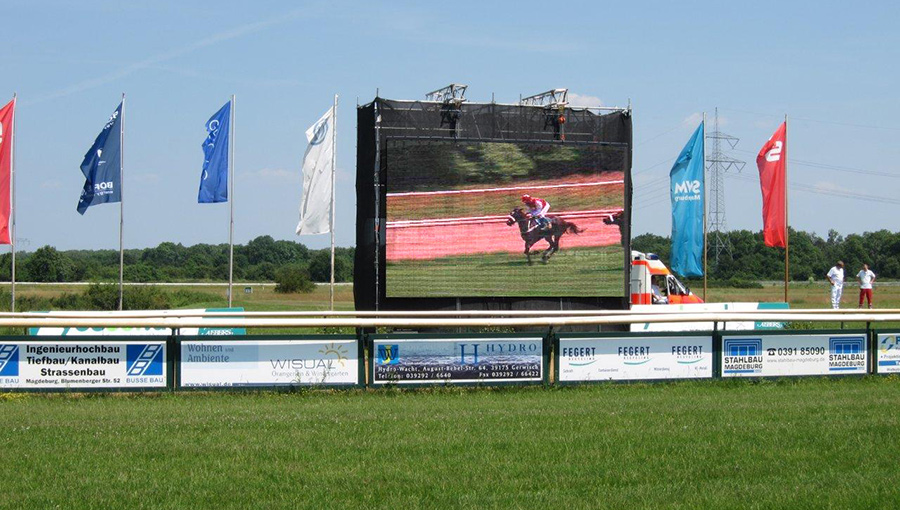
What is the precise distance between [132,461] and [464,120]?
18.0 m

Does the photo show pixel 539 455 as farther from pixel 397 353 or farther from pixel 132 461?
pixel 397 353

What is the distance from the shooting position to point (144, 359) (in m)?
14.2

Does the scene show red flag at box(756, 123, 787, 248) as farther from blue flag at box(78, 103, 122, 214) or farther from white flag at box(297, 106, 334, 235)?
blue flag at box(78, 103, 122, 214)

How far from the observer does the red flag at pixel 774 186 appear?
30.4 m

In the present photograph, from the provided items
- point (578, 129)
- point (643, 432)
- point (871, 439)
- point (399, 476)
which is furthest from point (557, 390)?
point (578, 129)

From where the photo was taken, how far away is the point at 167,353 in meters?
14.3

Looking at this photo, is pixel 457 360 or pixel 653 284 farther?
pixel 653 284

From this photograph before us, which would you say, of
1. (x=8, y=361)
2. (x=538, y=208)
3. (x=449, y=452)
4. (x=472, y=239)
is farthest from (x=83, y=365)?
(x=538, y=208)

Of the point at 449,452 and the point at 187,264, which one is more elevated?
the point at 187,264

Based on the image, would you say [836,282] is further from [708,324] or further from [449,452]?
[449,452]

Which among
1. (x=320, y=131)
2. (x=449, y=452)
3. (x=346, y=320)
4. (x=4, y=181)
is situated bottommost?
(x=449, y=452)

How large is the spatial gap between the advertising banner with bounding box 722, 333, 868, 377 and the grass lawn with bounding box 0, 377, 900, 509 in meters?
2.51

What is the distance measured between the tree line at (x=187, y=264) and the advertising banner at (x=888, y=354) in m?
40.5

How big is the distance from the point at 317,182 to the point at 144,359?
48.2ft
